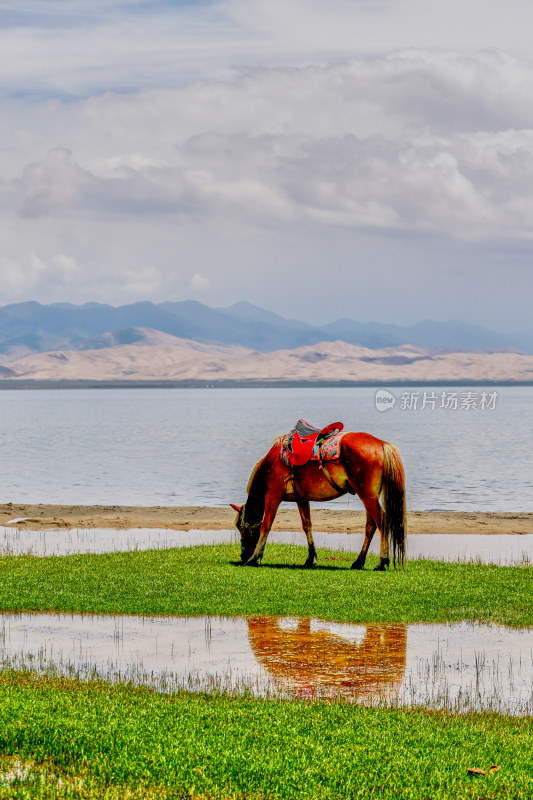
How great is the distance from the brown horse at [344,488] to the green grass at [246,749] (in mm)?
9503

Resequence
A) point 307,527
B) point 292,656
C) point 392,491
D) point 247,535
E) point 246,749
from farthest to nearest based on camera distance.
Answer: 1. point 247,535
2. point 307,527
3. point 392,491
4. point 292,656
5. point 246,749

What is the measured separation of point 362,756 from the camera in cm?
853

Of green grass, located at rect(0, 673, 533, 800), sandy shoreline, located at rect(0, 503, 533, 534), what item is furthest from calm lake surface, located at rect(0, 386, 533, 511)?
green grass, located at rect(0, 673, 533, 800)

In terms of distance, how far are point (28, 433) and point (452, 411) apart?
10808 centimetres

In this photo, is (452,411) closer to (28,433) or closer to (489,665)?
(28,433)

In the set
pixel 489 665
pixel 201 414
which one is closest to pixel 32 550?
pixel 489 665

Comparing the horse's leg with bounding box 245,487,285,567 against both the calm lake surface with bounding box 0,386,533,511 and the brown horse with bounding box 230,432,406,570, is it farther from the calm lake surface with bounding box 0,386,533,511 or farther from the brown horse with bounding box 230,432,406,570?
the calm lake surface with bounding box 0,386,533,511

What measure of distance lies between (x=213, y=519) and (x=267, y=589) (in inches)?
653

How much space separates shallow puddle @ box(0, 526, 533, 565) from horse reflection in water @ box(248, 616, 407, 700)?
8816mm

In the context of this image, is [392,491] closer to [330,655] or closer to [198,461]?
[330,655]

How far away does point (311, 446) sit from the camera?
20.2 metres

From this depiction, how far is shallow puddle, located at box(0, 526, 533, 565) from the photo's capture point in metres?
A: 24.6

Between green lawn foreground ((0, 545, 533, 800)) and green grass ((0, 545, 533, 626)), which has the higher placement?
green lawn foreground ((0, 545, 533, 800))

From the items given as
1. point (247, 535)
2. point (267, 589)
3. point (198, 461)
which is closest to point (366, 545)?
point (247, 535)
